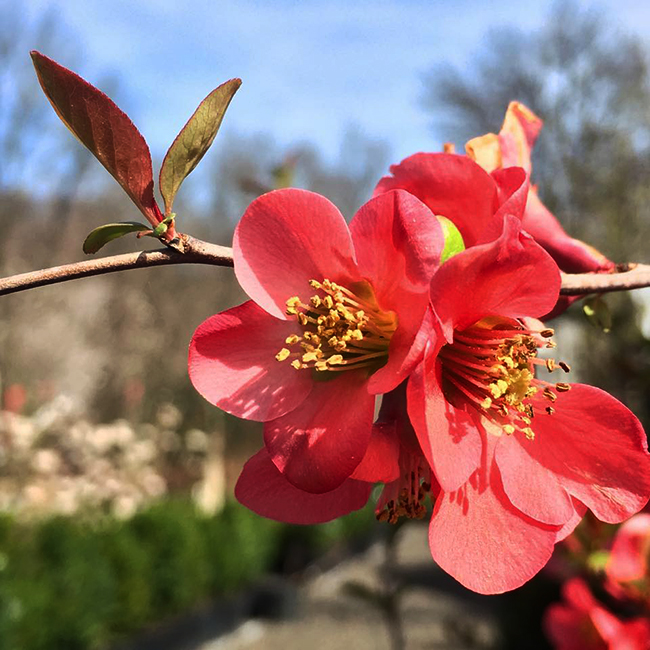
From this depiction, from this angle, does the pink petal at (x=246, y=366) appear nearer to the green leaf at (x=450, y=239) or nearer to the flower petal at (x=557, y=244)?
the green leaf at (x=450, y=239)

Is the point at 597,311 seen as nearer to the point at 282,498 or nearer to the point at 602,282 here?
the point at 602,282

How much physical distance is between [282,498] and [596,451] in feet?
0.71

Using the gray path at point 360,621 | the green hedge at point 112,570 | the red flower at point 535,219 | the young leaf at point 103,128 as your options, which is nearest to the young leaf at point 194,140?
the young leaf at point 103,128

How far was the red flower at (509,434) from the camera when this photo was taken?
16.4 inches

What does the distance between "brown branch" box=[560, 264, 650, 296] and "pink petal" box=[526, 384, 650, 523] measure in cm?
10

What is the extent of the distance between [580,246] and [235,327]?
0.31 m

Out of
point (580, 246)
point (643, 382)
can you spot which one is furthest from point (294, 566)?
point (580, 246)

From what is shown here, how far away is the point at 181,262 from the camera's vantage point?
0.43 meters

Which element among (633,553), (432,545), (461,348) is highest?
(461,348)

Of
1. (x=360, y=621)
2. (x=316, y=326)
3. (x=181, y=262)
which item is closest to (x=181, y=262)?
(x=181, y=262)

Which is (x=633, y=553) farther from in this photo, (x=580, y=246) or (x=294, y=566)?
(x=294, y=566)

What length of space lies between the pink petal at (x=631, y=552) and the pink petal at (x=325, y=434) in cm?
86

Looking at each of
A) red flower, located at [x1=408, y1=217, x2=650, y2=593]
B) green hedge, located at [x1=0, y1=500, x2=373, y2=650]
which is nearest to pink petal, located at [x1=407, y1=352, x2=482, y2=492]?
red flower, located at [x1=408, y1=217, x2=650, y2=593]

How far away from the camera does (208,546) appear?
7824 mm
